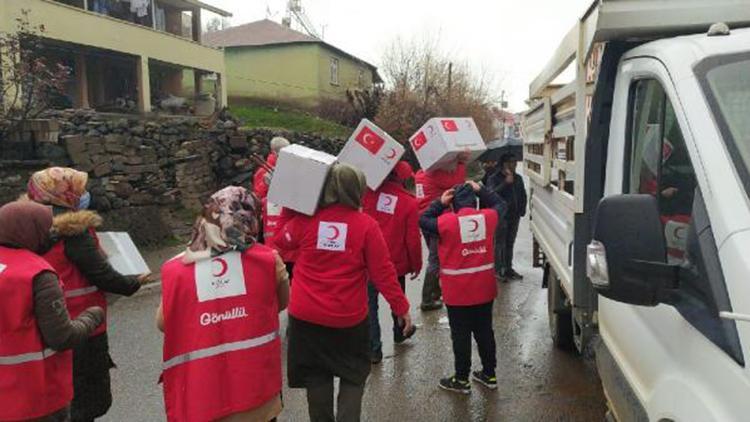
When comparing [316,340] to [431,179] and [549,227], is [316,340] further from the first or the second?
[431,179]

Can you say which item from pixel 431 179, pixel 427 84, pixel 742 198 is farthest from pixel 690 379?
pixel 427 84

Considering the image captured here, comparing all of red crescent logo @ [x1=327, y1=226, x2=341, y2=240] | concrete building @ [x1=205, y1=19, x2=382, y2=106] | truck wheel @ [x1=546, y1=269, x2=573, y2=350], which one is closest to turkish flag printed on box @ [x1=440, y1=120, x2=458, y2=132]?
truck wheel @ [x1=546, y1=269, x2=573, y2=350]

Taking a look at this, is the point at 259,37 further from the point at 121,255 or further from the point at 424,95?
the point at 121,255

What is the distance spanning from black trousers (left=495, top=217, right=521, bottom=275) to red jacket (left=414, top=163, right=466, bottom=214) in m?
2.58

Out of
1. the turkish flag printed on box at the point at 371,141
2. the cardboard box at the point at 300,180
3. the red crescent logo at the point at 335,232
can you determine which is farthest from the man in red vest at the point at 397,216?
the red crescent logo at the point at 335,232

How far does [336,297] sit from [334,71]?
37096 mm

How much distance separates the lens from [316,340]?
12.1ft

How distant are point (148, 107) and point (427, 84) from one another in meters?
14.3

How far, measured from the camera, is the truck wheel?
17.5ft

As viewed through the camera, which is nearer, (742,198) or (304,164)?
(742,198)

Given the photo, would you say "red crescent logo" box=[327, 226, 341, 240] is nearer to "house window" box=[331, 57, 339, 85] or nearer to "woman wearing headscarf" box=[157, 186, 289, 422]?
"woman wearing headscarf" box=[157, 186, 289, 422]

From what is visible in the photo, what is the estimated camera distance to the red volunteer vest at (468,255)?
4.66 m

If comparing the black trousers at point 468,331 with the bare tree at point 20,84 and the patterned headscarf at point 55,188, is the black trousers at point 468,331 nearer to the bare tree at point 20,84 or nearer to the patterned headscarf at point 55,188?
the patterned headscarf at point 55,188

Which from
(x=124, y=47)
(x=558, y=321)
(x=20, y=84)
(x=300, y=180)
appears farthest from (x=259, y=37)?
(x=300, y=180)
